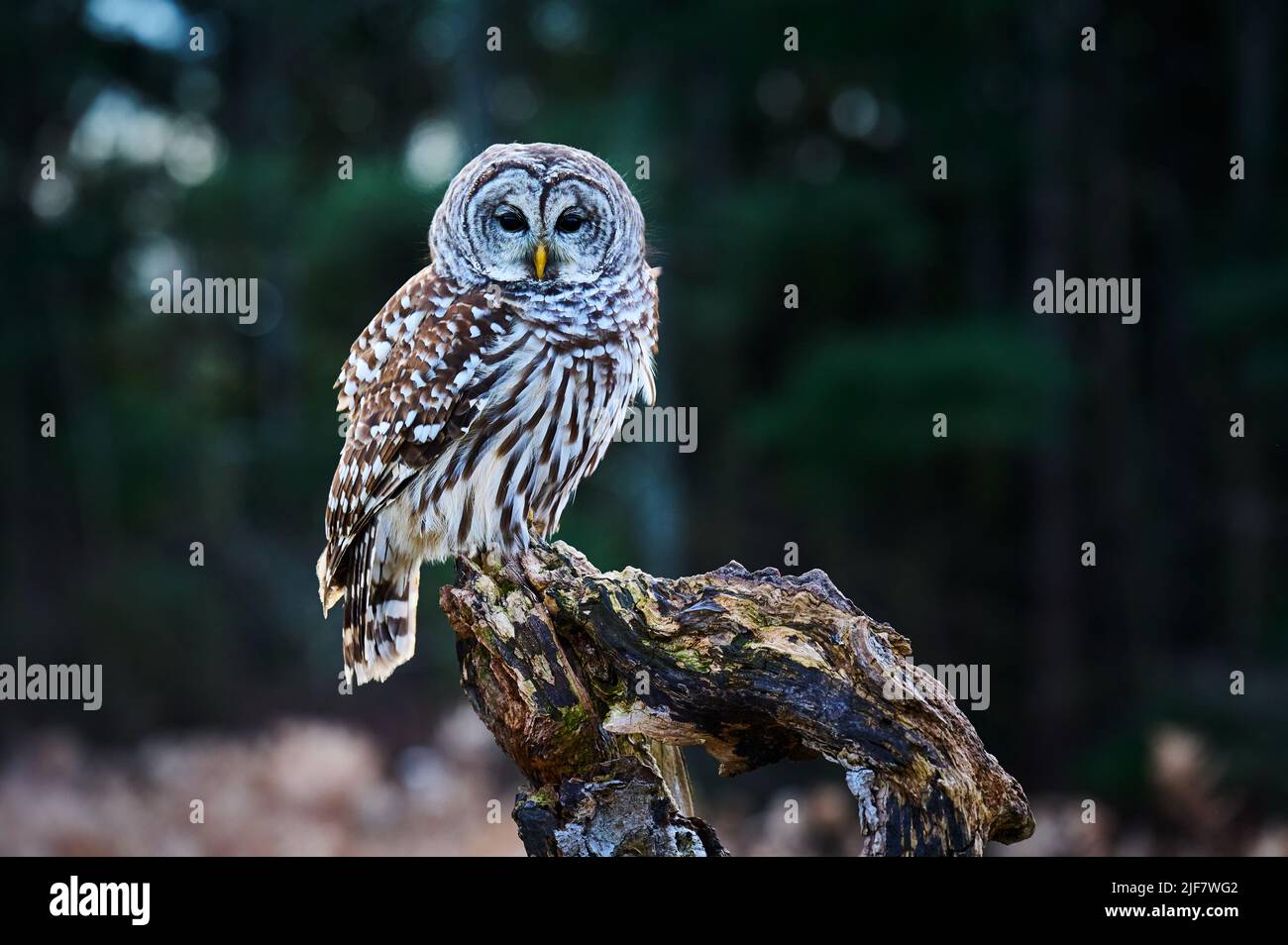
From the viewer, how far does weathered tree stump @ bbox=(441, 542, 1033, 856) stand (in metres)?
3.12

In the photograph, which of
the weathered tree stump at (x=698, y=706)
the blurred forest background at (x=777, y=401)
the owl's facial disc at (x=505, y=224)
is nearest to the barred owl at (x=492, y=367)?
the owl's facial disc at (x=505, y=224)

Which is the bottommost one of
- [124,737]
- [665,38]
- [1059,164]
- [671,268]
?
[124,737]

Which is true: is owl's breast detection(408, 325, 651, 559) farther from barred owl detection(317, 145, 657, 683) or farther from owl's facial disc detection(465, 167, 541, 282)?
owl's facial disc detection(465, 167, 541, 282)

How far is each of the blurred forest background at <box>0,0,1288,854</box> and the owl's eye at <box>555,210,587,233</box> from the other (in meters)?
5.94

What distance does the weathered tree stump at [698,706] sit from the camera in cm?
312

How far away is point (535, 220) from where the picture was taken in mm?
4242

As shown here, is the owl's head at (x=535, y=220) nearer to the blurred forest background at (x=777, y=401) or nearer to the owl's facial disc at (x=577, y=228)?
the owl's facial disc at (x=577, y=228)

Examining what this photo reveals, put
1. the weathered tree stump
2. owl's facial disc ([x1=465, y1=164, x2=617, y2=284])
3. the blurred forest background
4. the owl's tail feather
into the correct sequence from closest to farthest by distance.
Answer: the weathered tree stump → owl's facial disc ([x1=465, y1=164, x2=617, y2=284]) → the owl's tail feather → the blurred forest background

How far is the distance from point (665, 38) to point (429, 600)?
568 cm

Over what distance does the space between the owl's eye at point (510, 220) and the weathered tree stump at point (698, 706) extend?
122 cm

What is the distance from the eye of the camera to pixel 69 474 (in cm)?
1498

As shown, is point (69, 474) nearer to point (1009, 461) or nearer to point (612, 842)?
point (1009, 461)

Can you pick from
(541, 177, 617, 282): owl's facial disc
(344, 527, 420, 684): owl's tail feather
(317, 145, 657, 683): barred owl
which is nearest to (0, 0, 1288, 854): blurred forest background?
(344, 527, 420, 684): owl's tail feather

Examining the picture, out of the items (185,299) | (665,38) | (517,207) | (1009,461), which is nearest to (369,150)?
(185,299)
